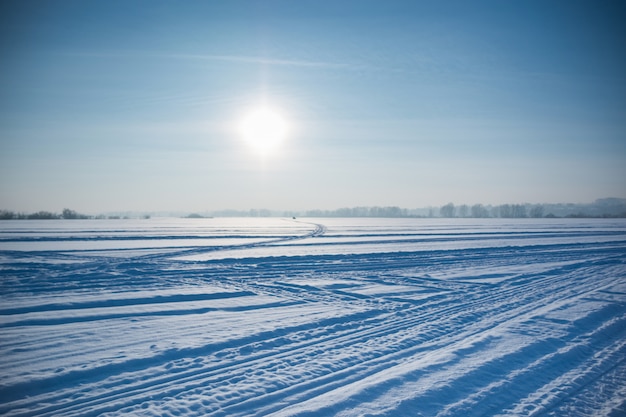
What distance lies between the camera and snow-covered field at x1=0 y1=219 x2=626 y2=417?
432cm

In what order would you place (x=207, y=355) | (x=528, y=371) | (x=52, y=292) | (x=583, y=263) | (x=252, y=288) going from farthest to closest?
(x=583, y=263) < (x=252, y=288) < (x=52, y=292) < (x=207, y=355) < (x=528, y=371)

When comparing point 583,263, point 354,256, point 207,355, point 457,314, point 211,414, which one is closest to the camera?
point 211,414

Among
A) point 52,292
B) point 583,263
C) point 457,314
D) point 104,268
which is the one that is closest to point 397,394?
point 457,314

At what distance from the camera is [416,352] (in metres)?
5.77

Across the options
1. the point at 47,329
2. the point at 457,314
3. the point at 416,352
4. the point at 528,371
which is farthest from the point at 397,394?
the point at 47,329

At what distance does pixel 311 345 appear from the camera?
19.9 feet

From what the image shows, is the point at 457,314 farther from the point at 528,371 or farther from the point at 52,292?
the point at 52,292

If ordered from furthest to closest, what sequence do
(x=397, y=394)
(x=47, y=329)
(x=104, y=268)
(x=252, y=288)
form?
(x=104, y=268) → (x=252, y=288) → (x=47, y=329) → (x=397, y=394)

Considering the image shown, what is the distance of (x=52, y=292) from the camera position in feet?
32.1

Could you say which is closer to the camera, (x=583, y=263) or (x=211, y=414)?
(x=211, y=414)

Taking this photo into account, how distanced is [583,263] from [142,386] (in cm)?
1786

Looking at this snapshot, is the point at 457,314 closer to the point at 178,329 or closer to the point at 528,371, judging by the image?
the point at 528,371

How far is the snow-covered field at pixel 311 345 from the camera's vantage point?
4324 mm

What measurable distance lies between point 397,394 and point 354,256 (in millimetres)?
13949
